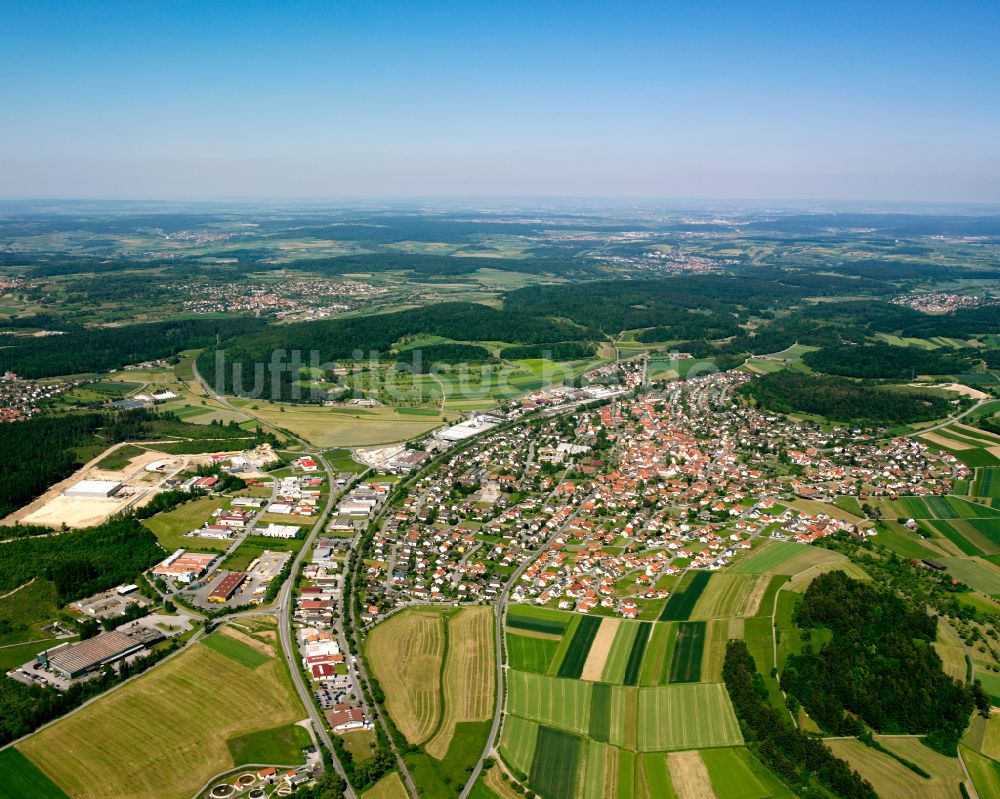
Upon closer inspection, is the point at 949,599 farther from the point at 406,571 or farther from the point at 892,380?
the point at 892,380

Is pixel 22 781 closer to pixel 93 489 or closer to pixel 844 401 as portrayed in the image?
pixel 93 489

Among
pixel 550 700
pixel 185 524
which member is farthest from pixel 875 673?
pixel 185 524

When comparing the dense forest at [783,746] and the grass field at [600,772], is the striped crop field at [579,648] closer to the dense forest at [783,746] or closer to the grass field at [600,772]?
the grass field at [600,772]

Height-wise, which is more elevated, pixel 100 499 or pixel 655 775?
pixel 100 499

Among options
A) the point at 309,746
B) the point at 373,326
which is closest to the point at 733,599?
the point at 309,746

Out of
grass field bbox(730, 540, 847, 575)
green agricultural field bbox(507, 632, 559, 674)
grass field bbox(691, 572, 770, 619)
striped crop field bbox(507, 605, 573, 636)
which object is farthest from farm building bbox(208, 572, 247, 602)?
grass field bbox(730, 540, 847, 575)

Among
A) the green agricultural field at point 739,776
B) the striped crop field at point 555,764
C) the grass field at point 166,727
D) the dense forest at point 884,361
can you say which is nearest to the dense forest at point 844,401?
the dense forest at point 884,361
